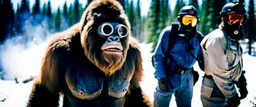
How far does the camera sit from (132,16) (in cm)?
6588

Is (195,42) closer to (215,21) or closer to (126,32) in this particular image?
(126,32)

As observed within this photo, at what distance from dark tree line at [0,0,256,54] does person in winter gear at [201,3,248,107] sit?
13.4m

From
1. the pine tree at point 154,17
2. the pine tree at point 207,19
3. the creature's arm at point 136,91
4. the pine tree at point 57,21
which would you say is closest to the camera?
the creature's arm at point 136,91

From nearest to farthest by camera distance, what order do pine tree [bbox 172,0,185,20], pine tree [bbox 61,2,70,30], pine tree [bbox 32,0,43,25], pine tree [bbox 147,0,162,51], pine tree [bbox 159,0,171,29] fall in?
pine tree [bbox 147,0,162,51], pine tree [bbox 159,0,171,29], pine tree [bbox 172,0,185,20], pine tree [bbox 32,0,43,25], pine tree [bbox 61,2,70,30]

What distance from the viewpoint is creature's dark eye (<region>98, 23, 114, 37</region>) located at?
7.63 feet

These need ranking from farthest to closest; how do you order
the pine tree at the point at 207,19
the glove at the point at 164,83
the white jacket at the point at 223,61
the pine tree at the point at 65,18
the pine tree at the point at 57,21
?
the pine tree at the point at 65,18 → the pine tree at the point at 57,21 → the pine tree at the point at 207,19 → the glove at the point at 164,83 → the white jacket at the point at 223,61

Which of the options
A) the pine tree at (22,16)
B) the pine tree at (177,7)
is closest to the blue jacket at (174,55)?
the pine tree at (177,7)

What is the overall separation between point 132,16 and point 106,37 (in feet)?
210

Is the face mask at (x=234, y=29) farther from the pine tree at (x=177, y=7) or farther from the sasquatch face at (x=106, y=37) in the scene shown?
the pine tree at (x=177, y=7)

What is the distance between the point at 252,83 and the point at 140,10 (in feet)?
234

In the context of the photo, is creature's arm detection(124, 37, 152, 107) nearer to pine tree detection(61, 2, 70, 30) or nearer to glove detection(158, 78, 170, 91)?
glove detection(158, 78, 170, 91)

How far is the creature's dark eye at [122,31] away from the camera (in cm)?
234

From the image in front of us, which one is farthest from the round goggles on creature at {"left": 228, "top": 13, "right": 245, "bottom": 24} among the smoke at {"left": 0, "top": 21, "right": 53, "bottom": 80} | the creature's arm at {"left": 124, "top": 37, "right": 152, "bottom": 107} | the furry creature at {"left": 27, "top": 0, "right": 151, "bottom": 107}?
the smoke at {"left": 0, "top": 21, "right": 53, "bottom": 80}

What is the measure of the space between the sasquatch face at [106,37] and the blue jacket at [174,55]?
170 cm
